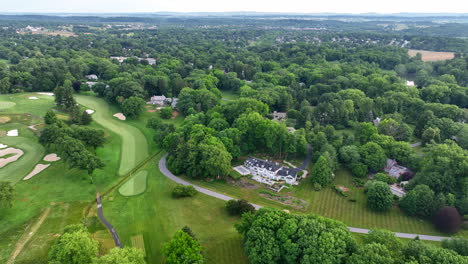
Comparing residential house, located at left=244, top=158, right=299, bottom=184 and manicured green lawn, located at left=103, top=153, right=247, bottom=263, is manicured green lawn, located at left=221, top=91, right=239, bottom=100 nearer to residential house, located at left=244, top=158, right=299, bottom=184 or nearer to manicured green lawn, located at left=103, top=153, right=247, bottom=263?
residential house, located at left=244, top=158, right=299, bottom=184

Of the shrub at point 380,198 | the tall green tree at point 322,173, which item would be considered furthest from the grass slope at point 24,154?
the shrub at point 380,198

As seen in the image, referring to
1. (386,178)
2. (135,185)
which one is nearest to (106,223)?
(135,185)

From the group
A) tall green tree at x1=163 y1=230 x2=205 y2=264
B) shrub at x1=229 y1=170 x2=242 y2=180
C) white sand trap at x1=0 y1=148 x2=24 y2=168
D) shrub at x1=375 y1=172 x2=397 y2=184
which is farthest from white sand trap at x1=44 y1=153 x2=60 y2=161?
shrub at x1=375 y1=172 x2=397 y2=184

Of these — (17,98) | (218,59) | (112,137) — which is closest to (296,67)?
(218,59)

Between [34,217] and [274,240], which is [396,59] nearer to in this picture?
[274,240]

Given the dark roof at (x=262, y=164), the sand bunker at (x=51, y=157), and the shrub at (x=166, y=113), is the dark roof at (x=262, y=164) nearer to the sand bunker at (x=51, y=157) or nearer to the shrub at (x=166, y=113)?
the shrub at (x=166, y=113)

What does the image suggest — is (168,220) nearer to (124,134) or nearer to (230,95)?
(124,134)

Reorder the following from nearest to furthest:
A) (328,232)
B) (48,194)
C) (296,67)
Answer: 1. (328,232)
2. (48,194)
3. (296,67)
